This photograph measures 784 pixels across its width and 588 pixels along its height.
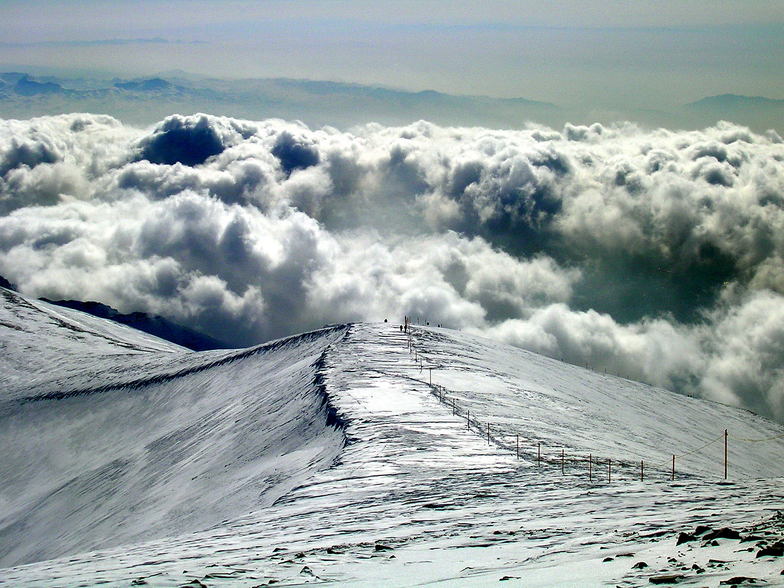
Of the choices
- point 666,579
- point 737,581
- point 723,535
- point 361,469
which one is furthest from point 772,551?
point 361,469

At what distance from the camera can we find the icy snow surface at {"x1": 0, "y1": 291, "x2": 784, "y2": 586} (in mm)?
25266

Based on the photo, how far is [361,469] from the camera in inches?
1767

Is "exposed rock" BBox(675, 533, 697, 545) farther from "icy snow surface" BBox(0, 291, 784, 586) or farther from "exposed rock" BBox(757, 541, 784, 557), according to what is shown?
"exposed rock" BBox(757, 541, 784, 557)

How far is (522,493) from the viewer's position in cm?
3878

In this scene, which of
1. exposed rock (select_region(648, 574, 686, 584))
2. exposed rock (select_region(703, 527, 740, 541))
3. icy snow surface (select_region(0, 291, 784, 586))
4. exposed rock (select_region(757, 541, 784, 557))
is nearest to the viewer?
exposed rock (select_region(648, 574, 686, 584))

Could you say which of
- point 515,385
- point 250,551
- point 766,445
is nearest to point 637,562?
point 250,551

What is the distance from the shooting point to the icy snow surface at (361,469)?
2527cm

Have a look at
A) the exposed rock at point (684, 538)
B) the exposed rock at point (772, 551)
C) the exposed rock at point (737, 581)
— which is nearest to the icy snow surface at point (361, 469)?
the exposed rock at point (684, 538)

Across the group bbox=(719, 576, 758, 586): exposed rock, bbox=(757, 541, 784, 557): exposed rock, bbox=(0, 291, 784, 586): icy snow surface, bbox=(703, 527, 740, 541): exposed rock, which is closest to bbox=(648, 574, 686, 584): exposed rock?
bbox=(0, 291, 784, 586): icy snow surface

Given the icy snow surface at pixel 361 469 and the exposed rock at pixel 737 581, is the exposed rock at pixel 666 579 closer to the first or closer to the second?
the icy snow surface at pixel 361 469

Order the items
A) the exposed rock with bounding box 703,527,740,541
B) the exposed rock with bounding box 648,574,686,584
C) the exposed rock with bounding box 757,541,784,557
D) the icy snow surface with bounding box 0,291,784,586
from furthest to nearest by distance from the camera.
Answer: the icy snow surface with bounding box 0,291,784,586 → the exposed rock with bounding box 703,527,740,541 → the exposed rock with bounding box 757,541,784,557 → the exposed rock with bounding box 648,574,686,584

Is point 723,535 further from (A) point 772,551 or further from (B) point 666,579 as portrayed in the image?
(B) point 666,579

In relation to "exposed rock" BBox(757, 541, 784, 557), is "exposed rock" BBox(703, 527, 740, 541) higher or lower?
lower

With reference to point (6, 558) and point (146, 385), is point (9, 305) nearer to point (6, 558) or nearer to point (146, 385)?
point (146, 385)
